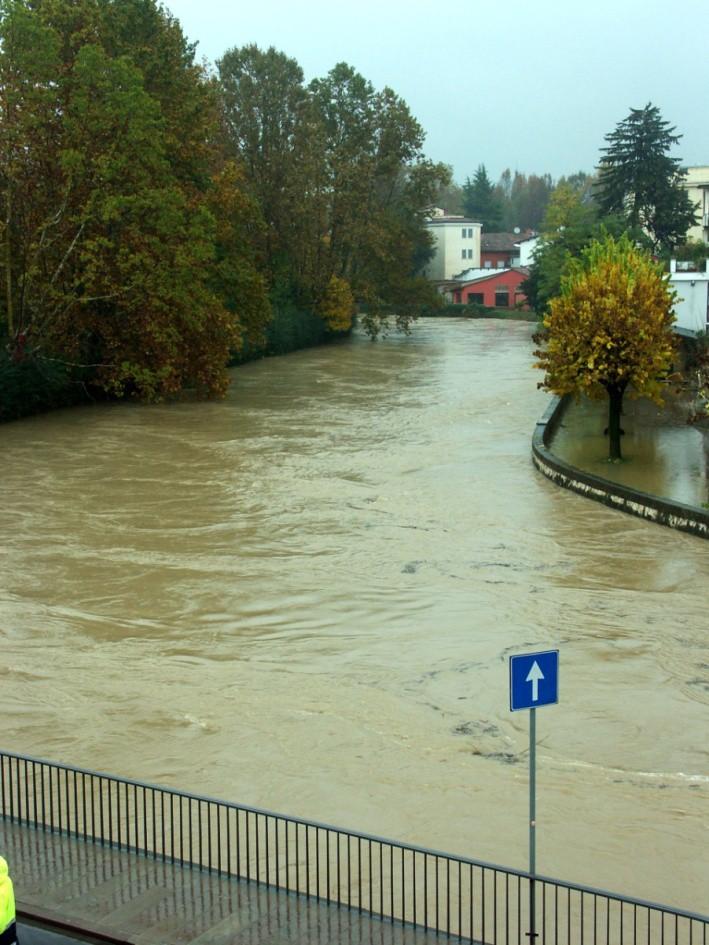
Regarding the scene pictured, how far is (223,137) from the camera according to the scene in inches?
2499

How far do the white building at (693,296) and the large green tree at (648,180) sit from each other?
95.9 feet

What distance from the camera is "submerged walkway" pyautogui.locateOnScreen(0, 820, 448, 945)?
26.2 ft

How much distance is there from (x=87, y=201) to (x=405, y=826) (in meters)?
30.0

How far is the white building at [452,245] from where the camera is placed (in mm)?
123812

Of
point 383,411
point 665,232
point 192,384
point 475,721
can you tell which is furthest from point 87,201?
point 665,232

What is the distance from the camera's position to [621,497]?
24547 mm

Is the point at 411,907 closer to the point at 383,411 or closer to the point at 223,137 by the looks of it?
the point at 383,411

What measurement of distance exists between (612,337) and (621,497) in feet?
17.3

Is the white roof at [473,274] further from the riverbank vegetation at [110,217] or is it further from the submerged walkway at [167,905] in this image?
the submerged walkway at [167,905]

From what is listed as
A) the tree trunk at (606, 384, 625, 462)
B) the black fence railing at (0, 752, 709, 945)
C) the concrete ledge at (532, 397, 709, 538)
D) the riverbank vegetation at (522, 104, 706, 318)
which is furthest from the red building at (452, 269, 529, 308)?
the black fence railing at (0, 752, 709, 945)

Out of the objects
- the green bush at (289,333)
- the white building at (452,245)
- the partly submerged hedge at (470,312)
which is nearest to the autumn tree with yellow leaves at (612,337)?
the green bush at (289,333)

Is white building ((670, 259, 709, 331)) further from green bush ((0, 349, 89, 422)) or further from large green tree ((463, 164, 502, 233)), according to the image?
large green tree ((463, 164, 502, 233))

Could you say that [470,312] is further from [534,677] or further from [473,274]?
[534,677]

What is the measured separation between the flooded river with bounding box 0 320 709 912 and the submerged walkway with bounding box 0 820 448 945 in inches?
119
